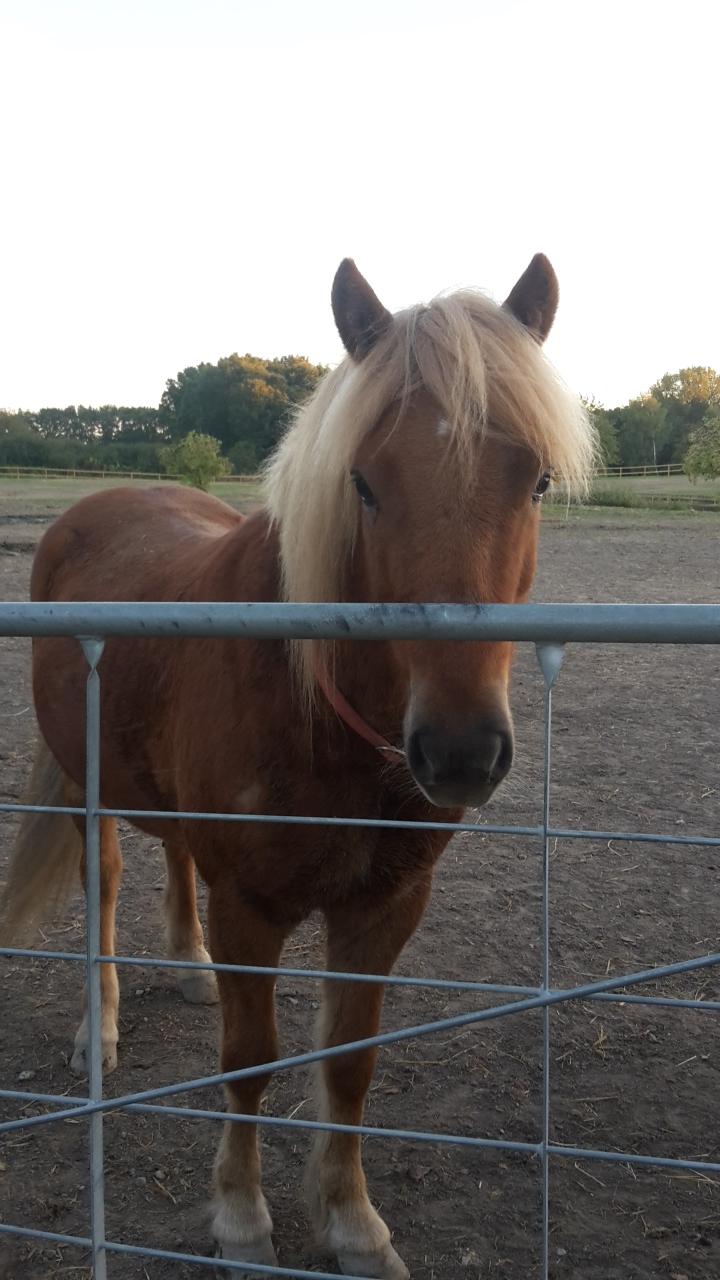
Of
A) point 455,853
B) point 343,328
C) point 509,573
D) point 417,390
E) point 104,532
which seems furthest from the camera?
point 455,853

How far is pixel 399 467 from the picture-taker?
1779 millimetres

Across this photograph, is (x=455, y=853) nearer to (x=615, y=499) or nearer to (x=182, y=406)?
(x=615, y=499)

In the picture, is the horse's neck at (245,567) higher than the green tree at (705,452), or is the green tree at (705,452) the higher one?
the green tree at (705,452)

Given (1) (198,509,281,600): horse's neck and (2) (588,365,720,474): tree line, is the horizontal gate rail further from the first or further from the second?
(2) (588,365,720,474): tree line

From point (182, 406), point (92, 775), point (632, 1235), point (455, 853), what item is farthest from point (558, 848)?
point (182, 406)

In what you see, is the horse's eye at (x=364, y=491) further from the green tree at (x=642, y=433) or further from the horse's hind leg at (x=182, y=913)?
the green tree at (x=642, y=433)

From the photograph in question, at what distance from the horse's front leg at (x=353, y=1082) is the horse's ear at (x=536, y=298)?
1.44m

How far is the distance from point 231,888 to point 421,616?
1236 millimetres

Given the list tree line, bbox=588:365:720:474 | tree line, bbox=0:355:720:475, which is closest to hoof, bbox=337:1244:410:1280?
tree line, bbox=588:365:720:474

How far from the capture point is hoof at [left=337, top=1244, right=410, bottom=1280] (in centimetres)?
223

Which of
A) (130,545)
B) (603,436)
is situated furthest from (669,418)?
(130,545)

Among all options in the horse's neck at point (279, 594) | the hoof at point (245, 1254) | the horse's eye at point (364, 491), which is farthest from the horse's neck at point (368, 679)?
the hoof at point (245, 1254)

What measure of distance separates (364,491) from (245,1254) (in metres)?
1.87

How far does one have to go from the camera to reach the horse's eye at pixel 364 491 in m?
1.87
